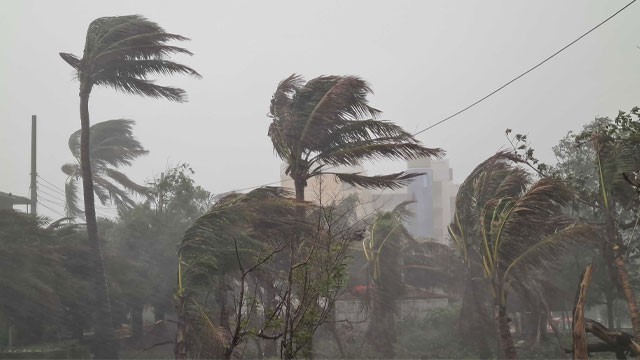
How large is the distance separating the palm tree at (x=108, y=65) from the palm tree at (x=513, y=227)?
7752 mm

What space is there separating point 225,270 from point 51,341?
936 centimetres

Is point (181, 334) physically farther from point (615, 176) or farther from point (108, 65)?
point (615, 176)

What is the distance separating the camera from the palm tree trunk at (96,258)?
14000 millimetres

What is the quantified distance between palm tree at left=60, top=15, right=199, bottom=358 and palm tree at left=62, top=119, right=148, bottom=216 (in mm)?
10375

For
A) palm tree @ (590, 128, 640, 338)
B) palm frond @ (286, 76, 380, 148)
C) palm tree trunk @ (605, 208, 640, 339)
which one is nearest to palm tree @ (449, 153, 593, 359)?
palm tree trunk @ (605, 208, 640, 339)

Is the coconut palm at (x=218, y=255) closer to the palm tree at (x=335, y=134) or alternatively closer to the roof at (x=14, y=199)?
the palm tree at (x=335, y=134)

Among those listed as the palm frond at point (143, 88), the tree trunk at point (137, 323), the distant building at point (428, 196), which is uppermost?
the distant building at point (428, 196)

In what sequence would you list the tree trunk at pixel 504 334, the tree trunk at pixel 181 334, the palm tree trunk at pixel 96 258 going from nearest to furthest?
the tree trunk at pixel 181 334 < the tree trunk at pixel 504 334 < the palm tree trunk at pixel 96 258

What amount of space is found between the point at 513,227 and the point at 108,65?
10.2 metres

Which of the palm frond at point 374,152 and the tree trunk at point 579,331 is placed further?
the palm frond at point 374,152

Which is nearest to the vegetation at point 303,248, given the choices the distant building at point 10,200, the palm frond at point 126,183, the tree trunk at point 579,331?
the tree trunk at point 579,331

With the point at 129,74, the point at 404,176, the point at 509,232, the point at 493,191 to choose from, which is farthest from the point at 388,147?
the point at 129,74

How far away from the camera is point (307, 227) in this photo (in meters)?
11.1

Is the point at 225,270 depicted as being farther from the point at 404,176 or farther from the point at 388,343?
the point at 388,343
